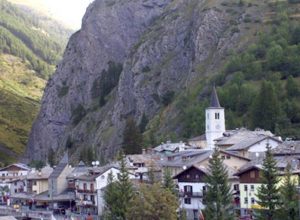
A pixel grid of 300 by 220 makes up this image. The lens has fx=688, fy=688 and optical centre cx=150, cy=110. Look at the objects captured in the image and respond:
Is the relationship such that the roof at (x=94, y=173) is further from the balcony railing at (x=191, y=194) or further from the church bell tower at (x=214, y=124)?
the church bell tower at (x=214, y=124)

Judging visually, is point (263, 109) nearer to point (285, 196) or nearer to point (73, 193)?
point (73, 193)

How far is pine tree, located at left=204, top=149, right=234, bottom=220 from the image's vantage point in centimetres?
7338

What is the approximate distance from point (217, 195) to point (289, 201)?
9.63 metres

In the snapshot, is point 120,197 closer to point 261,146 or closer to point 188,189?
point 188,189

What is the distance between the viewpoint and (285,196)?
68.0 metres

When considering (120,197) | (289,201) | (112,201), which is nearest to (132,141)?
(112,201)

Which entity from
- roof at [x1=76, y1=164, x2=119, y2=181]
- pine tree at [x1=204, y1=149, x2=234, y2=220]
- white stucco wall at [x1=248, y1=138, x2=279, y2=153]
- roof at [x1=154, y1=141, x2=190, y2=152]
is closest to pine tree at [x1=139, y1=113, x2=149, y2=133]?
roof at [x1=154, y1=141, x2=190, y2=152]

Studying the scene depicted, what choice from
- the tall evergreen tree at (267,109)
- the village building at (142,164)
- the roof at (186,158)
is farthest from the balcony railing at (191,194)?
the tall evergreen tree at (267,109)

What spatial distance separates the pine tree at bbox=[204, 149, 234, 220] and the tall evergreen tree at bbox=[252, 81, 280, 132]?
65521 millimetres

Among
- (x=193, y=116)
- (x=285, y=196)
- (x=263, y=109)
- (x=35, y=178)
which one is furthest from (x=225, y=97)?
(x=285, y=196)

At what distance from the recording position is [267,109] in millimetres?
140625

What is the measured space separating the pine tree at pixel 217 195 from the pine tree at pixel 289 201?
22.7 ft

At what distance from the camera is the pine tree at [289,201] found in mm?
65938

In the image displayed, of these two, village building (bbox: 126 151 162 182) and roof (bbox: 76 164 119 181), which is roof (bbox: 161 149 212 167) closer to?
village building (bbox: 126 151 162 182)
